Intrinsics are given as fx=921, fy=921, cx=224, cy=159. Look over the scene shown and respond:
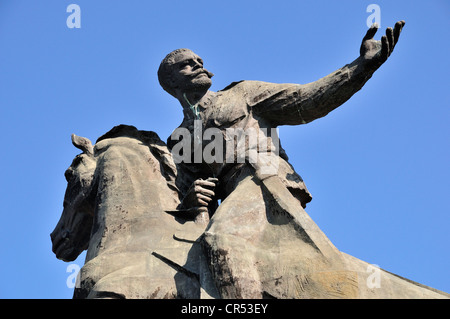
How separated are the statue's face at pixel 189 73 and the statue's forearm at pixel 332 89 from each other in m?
1.44

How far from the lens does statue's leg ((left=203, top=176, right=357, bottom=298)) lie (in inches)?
345

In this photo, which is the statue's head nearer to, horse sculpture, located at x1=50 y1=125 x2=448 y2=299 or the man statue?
the man statue

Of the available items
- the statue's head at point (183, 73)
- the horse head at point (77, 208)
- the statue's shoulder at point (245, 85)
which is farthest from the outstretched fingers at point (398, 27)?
the horse head at point (77, 208)

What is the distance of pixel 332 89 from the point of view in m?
10.1

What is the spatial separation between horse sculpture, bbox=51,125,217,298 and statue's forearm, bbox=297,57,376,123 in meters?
1.82

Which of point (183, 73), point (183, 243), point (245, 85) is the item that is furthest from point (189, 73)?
point (183, 243)

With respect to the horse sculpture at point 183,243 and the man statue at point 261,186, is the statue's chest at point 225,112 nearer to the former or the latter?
the man statue at point 261,186

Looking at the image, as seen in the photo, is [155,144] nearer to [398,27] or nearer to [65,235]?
[65,235]

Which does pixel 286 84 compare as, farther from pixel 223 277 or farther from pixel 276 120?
pixel 223 277

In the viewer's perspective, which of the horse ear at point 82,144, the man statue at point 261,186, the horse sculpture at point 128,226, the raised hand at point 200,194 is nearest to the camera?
the man statue at point 261,186

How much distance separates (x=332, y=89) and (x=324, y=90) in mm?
102

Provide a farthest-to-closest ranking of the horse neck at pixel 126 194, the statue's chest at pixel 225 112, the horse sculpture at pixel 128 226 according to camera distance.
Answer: the statue's chest at pixel 225 112 < the horse neck at pixel 126 194 < the horse sculpture at pixel 128 226

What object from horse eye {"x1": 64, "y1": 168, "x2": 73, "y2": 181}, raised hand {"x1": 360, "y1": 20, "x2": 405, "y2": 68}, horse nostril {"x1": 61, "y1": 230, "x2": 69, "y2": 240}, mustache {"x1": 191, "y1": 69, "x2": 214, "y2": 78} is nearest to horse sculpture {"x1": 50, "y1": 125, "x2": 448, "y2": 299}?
horse nostril {"x1": 61, "y1": 230, "x2": 69, "y2": 240}

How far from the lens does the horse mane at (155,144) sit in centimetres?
1105
